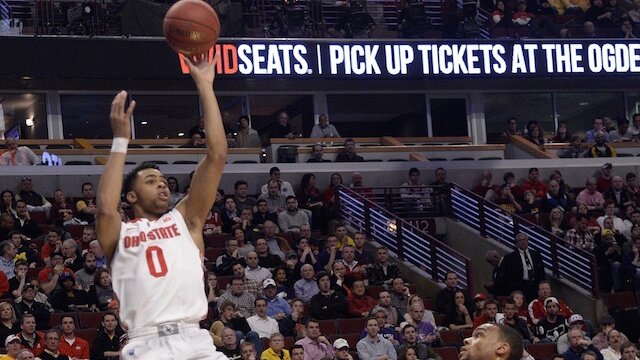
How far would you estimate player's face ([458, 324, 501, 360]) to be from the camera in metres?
5.53

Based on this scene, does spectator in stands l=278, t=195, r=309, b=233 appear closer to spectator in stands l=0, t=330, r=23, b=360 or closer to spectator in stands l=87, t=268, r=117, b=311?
spectator in stands l=87, t=268, r=117, b=311

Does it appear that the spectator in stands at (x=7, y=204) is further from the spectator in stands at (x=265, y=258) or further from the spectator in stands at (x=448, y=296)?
the spectator in stands at (x=448, y=296)

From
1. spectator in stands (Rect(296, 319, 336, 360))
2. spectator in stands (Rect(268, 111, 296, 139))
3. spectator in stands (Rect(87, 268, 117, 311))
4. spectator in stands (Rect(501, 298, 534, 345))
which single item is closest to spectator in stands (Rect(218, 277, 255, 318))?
spectator in stands (Rect(296, 319, 336, 360))

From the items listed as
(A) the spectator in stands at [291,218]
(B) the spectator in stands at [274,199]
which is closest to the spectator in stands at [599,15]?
(B) the spectator in stands at [274,199]

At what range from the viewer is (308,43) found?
79.5 ft

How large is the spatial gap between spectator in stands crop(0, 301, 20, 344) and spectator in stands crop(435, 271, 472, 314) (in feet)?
19.3

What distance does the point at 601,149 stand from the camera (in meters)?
24.7

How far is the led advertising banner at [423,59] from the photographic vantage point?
2400 centimetres

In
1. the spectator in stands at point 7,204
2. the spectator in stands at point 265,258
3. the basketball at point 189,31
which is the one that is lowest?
the spectator in stands at point 265,258

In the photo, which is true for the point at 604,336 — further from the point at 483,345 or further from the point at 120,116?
the point at 120,116

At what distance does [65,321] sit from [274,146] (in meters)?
10.2

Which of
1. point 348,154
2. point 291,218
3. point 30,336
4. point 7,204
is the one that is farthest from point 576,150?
point 30,336

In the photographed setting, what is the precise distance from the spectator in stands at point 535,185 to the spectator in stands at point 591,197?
2.03 feet

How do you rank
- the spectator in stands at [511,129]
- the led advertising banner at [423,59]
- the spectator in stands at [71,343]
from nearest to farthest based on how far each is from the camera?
the spectator in stands at [71,343] → the led advertising banner at [423,59] → the spectator in stands at [511,129]
